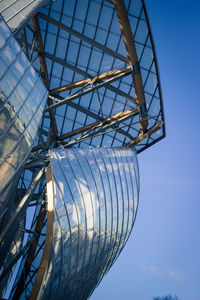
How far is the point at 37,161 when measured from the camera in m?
21.3

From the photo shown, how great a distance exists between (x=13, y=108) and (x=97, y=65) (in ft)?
45.2

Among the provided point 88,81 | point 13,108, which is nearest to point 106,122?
point 88,81

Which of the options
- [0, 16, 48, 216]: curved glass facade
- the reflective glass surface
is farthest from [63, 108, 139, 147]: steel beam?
[0, 16, 48, 216]: curved glass facade

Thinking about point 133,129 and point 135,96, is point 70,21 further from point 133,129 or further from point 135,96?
point 133,129

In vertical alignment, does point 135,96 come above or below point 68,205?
above

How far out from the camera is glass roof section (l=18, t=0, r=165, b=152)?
20.6 m

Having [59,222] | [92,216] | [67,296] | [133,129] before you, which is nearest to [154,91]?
[133,129]

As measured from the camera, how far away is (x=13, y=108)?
416 inches

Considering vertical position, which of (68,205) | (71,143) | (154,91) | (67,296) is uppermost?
(154,91)

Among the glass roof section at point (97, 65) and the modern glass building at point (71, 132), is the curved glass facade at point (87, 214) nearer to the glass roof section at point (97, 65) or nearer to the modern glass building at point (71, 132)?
the modern glass building at point (71, 132)

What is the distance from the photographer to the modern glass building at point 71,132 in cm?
1224

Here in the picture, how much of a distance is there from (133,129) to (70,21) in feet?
35.1

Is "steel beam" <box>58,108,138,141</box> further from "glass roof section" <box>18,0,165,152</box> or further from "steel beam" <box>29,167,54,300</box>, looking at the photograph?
"steel beam" <box>29,167,54,300</box>

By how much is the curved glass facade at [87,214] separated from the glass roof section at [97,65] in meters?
3.16
